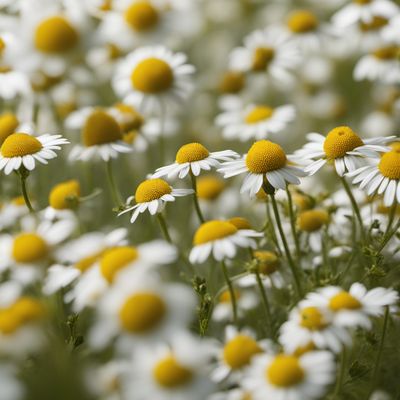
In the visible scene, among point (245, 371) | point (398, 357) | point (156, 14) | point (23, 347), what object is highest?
point (156, 14)

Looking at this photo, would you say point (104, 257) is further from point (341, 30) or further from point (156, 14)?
point (341, 30)

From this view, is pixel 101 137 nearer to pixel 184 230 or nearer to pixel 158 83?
pixel 158 83

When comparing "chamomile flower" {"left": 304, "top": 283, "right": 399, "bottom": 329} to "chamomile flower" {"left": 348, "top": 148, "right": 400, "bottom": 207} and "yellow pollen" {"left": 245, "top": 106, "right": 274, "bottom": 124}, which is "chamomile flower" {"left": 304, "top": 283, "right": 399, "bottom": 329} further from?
"yellow pollen" {"left": 245, "top": 106, "right": 274, "bottom": 124}

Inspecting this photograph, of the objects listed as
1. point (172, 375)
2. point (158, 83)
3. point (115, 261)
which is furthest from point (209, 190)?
point (172, 375)

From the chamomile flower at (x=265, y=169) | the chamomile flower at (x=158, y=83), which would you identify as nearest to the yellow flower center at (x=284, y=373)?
the chamomile flower at (x=265, y=169)

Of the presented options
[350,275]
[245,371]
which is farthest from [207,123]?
[245,371]

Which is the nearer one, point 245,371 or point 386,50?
point 245,371
